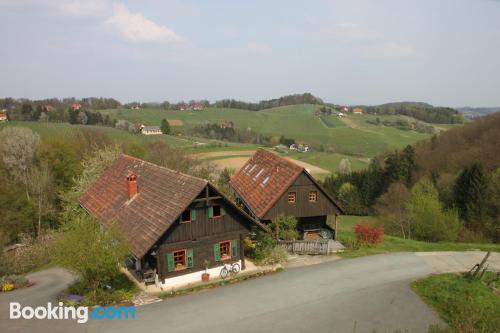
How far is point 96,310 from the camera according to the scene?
1969 centimetres

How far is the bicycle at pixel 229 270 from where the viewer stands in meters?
24.5

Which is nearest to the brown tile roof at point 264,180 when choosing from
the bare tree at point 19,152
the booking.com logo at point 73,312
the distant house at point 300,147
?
the booking.com logo at point 73,312

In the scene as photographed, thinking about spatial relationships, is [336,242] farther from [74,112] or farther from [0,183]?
[74,112]

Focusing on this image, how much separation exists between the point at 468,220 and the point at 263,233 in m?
36.0

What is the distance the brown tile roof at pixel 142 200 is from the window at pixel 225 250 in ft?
13.7

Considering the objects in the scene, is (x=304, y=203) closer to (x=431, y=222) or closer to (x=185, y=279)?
(x=185, y=279)

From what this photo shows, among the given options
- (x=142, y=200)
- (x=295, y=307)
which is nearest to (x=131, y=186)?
(x=142, y=200)

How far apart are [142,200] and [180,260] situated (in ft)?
17.2

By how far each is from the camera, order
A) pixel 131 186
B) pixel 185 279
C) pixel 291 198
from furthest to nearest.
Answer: pixel 291 198 < pixel 131 186 < pixel 185 279

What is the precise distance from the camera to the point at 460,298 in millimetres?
20391

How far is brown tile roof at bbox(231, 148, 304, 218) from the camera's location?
30859 millimetres

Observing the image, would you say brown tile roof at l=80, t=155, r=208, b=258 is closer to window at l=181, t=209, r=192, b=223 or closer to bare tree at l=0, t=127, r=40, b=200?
window at l=181, t=209, r=192, b=223

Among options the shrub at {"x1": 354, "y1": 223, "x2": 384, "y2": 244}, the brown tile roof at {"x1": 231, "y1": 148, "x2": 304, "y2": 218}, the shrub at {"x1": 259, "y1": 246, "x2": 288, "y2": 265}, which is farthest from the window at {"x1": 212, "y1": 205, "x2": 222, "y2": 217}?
the shrub at {"x1": 354, "y1": 223, "x2": 384, "y2": 244}

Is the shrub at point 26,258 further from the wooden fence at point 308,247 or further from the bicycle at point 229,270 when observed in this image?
the wooden fence at point 308,247
